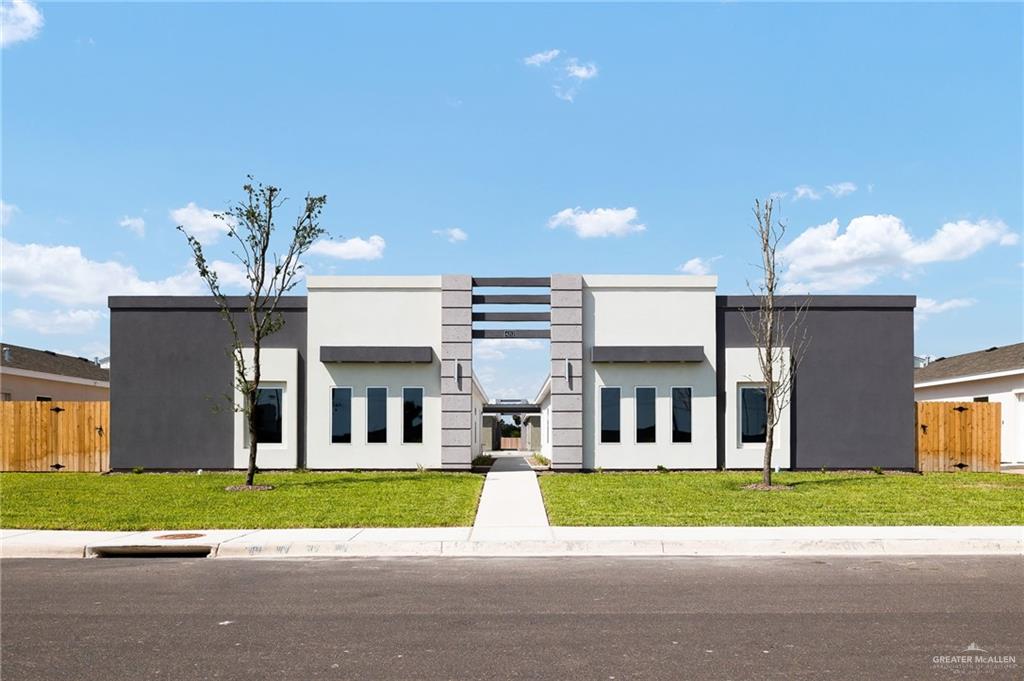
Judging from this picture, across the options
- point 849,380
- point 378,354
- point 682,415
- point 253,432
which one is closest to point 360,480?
point 253,432

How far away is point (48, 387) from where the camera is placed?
1436 inches

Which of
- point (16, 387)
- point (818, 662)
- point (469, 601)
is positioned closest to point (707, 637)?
point (818, 662)

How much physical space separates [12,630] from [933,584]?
960cm

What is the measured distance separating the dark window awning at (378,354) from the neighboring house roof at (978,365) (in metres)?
19.9

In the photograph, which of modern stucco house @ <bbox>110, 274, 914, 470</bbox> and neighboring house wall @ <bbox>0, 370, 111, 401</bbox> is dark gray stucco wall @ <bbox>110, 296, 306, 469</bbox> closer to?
modern stucco house @ <bbox>110, 274, 914, 470</bbox>

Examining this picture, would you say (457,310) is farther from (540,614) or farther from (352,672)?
(352,672)

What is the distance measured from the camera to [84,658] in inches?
269

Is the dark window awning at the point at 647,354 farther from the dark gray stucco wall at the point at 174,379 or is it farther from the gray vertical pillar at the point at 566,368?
the dark gray stucco wall at the point at 174,379

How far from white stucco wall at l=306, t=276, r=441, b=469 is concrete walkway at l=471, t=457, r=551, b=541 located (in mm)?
2956

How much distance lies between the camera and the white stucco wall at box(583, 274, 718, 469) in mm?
25031

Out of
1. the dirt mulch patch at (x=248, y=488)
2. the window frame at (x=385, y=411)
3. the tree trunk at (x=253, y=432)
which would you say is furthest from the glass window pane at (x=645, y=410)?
the tree trunk at (x=253, y=432)

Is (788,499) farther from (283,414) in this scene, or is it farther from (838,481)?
(283,414)

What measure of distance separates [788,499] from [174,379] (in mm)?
17542

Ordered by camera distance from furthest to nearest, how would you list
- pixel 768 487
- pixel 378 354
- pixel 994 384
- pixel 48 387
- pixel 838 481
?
pixel 48 387 < pixel 994 384 < pixel 378 354 < pixel 838 481 < pixel 768 487
